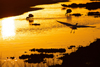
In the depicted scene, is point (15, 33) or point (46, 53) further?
point (15, 33)

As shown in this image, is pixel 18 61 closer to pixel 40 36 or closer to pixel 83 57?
pixel 83 57

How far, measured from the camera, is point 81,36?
24578 mm

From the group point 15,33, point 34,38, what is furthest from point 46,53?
point 15,33

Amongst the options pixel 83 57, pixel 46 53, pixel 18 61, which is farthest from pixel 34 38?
pixel 83 57

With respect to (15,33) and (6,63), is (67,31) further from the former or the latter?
(6,63)

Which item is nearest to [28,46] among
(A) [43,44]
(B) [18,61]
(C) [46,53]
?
(A) [43,44]

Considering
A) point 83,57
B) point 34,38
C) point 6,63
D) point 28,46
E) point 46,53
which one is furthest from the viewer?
point 34,38

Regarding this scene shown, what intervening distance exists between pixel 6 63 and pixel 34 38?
28.9 feet

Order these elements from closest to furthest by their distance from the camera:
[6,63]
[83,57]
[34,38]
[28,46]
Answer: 1. [83,57]
2. [6,63]
3. [28,46]
4. [34,38]

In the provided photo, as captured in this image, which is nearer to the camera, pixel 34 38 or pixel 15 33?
pixel 34 38

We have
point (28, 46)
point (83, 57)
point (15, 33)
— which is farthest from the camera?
point (15, 33)

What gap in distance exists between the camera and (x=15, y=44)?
2139cm

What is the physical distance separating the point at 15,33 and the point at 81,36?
20.2 ft

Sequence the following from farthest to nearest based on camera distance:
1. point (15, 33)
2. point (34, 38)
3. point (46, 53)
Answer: point (15, 33), point (34, 38), point (46, 53)
